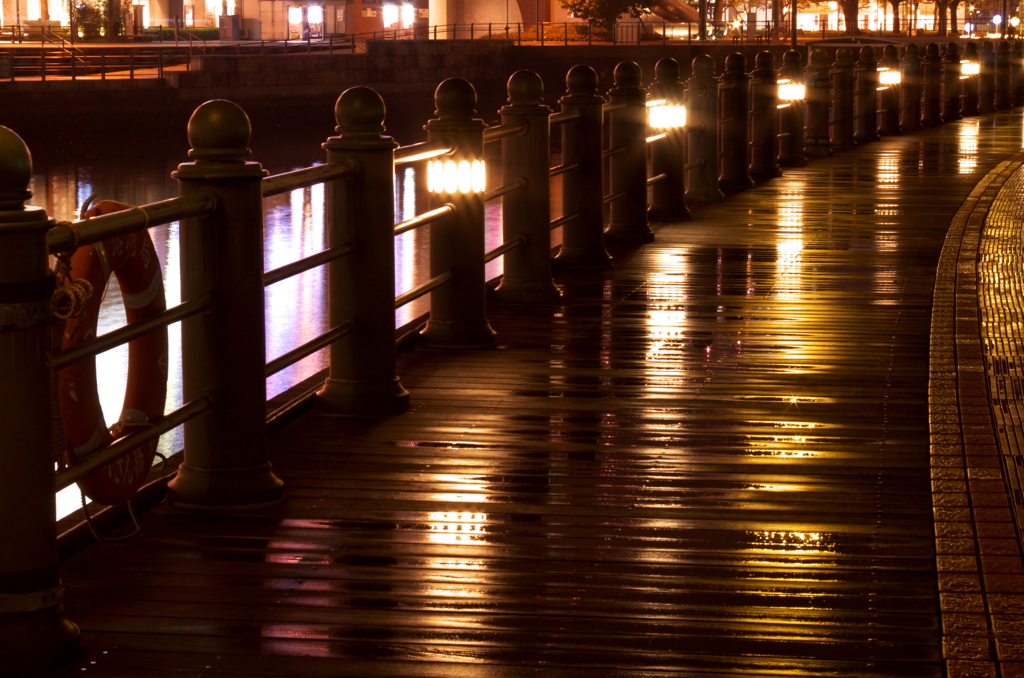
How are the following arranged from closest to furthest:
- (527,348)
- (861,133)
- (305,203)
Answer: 1. (527,348)
2. (861,133)
3. (305,203)

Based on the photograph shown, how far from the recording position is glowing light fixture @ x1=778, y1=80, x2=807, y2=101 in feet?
48.1

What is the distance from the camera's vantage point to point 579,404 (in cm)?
509

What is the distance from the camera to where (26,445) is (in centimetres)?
280

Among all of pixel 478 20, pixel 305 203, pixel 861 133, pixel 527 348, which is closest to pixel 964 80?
pixel 861 133

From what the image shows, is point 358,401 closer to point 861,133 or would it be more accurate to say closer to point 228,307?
point 228,307

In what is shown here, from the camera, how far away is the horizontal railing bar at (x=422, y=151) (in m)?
5.26

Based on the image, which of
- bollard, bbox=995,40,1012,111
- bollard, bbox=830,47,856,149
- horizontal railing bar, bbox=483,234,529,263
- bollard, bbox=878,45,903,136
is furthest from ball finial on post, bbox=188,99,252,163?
bollard, bbox=995,40,1012,111

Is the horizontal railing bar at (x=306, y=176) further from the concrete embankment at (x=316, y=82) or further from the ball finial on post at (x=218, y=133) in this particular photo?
the concrete embankment at (x=316, y=82)

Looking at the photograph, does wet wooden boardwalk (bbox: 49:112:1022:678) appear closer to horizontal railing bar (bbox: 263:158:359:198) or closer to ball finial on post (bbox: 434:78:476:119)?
horizontal railing bar (bbox: 263:158:359:198)

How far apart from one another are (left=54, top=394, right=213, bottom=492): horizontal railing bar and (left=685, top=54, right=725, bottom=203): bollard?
27.3 feet

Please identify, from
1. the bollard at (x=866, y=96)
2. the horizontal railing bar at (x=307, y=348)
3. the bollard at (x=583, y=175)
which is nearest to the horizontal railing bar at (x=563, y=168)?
the bollard at (x=583, y=175)

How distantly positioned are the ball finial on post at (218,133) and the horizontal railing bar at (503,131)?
2593mm

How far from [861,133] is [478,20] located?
51.4 meters

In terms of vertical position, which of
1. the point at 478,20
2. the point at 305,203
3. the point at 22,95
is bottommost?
the point at 305,203
